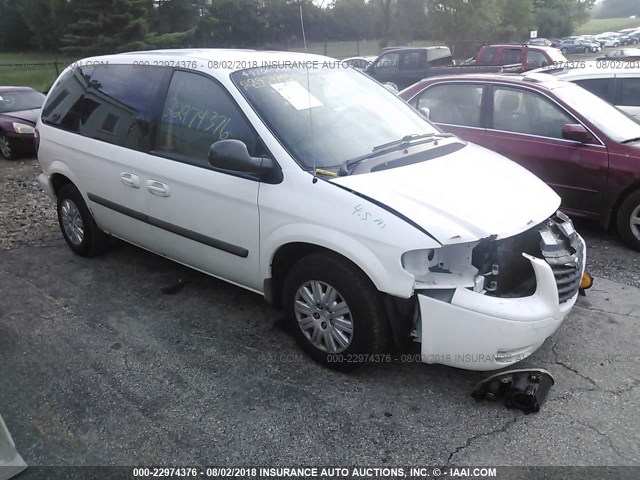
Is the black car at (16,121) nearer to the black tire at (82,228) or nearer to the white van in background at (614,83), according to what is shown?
the black tire at (82,228)

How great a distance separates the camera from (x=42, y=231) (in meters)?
6.02

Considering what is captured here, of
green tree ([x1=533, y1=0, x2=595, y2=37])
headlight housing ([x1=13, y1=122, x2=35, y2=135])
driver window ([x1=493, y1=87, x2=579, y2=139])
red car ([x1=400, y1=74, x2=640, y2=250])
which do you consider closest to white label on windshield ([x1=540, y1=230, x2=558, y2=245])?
red car ([x1=400, y1=74, x2=640, y2=250])

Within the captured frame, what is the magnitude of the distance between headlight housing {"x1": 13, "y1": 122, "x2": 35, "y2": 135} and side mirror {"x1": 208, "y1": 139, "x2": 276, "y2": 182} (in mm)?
8385

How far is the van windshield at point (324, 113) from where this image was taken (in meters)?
3.34

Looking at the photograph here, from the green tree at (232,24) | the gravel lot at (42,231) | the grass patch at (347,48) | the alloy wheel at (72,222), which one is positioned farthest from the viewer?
the grass patch at (347,48)

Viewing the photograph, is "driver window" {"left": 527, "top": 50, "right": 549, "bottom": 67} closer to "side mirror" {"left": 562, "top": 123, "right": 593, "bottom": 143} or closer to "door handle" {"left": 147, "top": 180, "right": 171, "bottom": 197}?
"side mirror" {"left": 562, "top": 123, "right": 593, "bottom": 143}

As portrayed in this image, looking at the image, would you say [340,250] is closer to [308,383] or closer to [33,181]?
[308,383]

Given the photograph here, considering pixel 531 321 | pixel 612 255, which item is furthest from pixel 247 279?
pixel 612 255

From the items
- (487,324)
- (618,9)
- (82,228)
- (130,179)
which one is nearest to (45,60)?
(82,228)

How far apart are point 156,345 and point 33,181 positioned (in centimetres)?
605

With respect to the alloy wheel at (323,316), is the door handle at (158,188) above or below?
above

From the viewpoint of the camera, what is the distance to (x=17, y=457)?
8.67 ft

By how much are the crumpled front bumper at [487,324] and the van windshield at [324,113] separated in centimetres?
109

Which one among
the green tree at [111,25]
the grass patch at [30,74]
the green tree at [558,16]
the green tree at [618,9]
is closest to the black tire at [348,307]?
the grass patch at [30,74]
